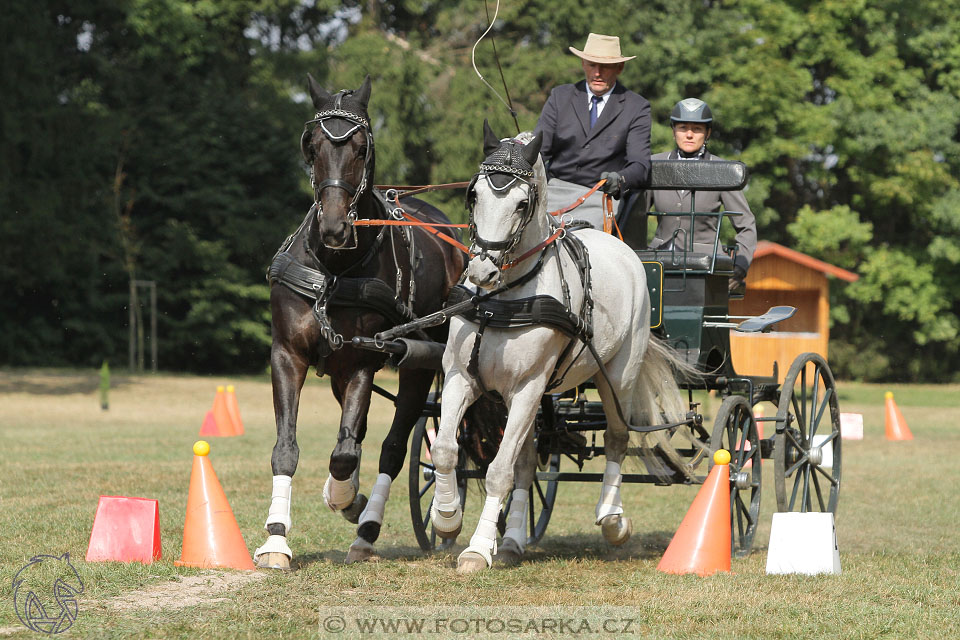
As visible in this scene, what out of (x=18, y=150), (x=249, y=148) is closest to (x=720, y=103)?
(x=249, y=148)

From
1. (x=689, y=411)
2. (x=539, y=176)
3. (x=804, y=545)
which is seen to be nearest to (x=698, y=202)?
(x=689, y=411)

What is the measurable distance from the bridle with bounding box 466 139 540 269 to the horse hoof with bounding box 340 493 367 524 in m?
1.78

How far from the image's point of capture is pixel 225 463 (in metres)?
12.4

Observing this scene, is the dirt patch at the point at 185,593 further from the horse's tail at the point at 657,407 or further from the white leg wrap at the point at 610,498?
the horse's tail at the point at 657,407

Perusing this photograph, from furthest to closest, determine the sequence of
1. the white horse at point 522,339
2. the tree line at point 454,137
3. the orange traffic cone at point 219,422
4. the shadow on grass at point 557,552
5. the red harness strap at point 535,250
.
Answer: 1. the tree line at point 454,137
2. the orange traffic cone at point 219,422
3. the shadow on grass at point 557,552
4. the red harness strap at point 535,250
5. the white horse at point 522,339

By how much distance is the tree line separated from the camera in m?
28.8

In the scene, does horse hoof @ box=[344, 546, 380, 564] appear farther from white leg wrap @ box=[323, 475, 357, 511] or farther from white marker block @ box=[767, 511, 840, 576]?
white marker block @ box=[767, 511, 840, 576]

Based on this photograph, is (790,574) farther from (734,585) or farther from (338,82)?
(338,82)

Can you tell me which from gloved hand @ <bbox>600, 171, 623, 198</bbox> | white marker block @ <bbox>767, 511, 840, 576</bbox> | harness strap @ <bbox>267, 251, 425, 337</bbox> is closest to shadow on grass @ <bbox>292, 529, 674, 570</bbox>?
white marker block @ <bbox>767, 511, 840, 576</bbox>

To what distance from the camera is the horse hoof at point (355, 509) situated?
257 inches

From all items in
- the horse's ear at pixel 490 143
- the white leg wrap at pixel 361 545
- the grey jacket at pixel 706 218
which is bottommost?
the white leg wrap at pixel 361 545

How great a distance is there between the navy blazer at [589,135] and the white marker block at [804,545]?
2.25 metres

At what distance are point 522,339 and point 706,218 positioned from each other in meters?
3.11


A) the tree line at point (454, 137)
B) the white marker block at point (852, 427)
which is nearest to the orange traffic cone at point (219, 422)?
the white marker block at point (852, 427)
